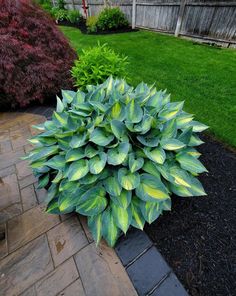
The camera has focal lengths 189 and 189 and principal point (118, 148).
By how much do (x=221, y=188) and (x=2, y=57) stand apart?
11.4 ft

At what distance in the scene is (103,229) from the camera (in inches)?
52.7

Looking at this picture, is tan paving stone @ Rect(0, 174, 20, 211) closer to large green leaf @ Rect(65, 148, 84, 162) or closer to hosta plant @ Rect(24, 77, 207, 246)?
hosta plant @ Rect(24, 77, 207, 246)

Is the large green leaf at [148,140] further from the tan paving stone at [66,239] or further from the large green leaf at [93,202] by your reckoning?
the tan paving stone at [66,239]

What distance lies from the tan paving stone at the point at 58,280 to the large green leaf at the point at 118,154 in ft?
2.72

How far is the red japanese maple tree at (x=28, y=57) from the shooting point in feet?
9.78

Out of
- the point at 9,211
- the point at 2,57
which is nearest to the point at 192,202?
the point at 9,211

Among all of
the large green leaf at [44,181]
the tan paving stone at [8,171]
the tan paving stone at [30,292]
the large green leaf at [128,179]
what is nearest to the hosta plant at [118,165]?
the large green leaf at [128,179]

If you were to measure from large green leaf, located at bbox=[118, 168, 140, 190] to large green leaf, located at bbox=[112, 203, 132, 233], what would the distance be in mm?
211

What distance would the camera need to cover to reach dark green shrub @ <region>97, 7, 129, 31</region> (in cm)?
Answer: 850

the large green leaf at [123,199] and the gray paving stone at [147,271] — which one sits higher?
the large green leaf at [123,199]

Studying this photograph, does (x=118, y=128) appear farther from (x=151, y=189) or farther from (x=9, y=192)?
(x=9, y=192)

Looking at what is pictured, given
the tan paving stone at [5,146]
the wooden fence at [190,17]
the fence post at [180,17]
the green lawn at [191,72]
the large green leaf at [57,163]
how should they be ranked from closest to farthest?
the large green leaf at [57,163], the tan paving stone at [5,146], the green lawn at [191,72], the wooden fence at [190,17], the fence post at [180,17]

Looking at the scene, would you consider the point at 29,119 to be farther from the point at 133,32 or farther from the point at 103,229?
the point at 133,32

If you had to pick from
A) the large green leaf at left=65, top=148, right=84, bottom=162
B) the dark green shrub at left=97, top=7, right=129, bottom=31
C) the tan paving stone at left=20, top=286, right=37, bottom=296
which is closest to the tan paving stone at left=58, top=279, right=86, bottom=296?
the tan paving stone at left=20, top=286, right=37, bottom=296
